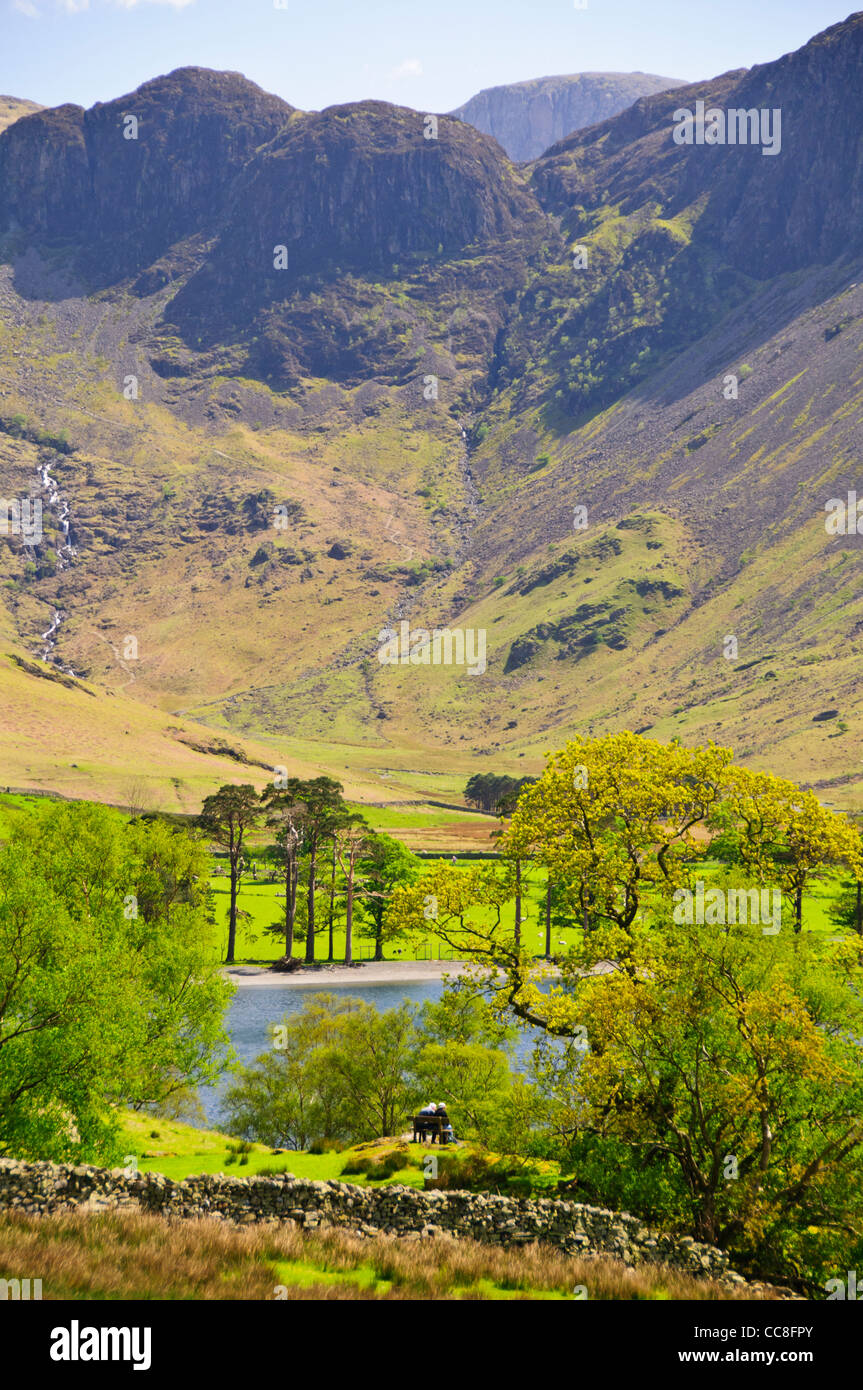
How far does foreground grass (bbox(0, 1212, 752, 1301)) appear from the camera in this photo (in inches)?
647

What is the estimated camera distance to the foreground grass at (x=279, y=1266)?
16.4 m

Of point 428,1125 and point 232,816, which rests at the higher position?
point 232,816

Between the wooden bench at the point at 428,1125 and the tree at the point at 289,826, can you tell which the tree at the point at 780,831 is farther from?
the tree at the point at 289,826

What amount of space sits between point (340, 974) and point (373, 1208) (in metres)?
70.9

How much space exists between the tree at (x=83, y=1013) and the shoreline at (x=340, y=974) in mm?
37574

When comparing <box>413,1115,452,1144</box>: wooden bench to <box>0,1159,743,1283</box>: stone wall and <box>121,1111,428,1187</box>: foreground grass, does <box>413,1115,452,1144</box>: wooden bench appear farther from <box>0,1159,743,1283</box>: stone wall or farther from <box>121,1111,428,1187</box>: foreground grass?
<box>0,1159,743,1283</box>: stone wall

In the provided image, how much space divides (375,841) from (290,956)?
14.4 meters

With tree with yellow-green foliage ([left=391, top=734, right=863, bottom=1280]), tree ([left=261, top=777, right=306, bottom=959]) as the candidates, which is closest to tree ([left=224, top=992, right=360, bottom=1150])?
tree with yellow-green foliage ([left=391, top=734, right=863, bottom=1280])

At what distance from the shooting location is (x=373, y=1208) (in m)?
23.3

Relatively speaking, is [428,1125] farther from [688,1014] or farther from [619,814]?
[688,1014]

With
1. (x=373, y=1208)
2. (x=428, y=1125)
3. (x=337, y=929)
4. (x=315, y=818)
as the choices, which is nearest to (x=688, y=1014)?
(x=373, y=1208)
